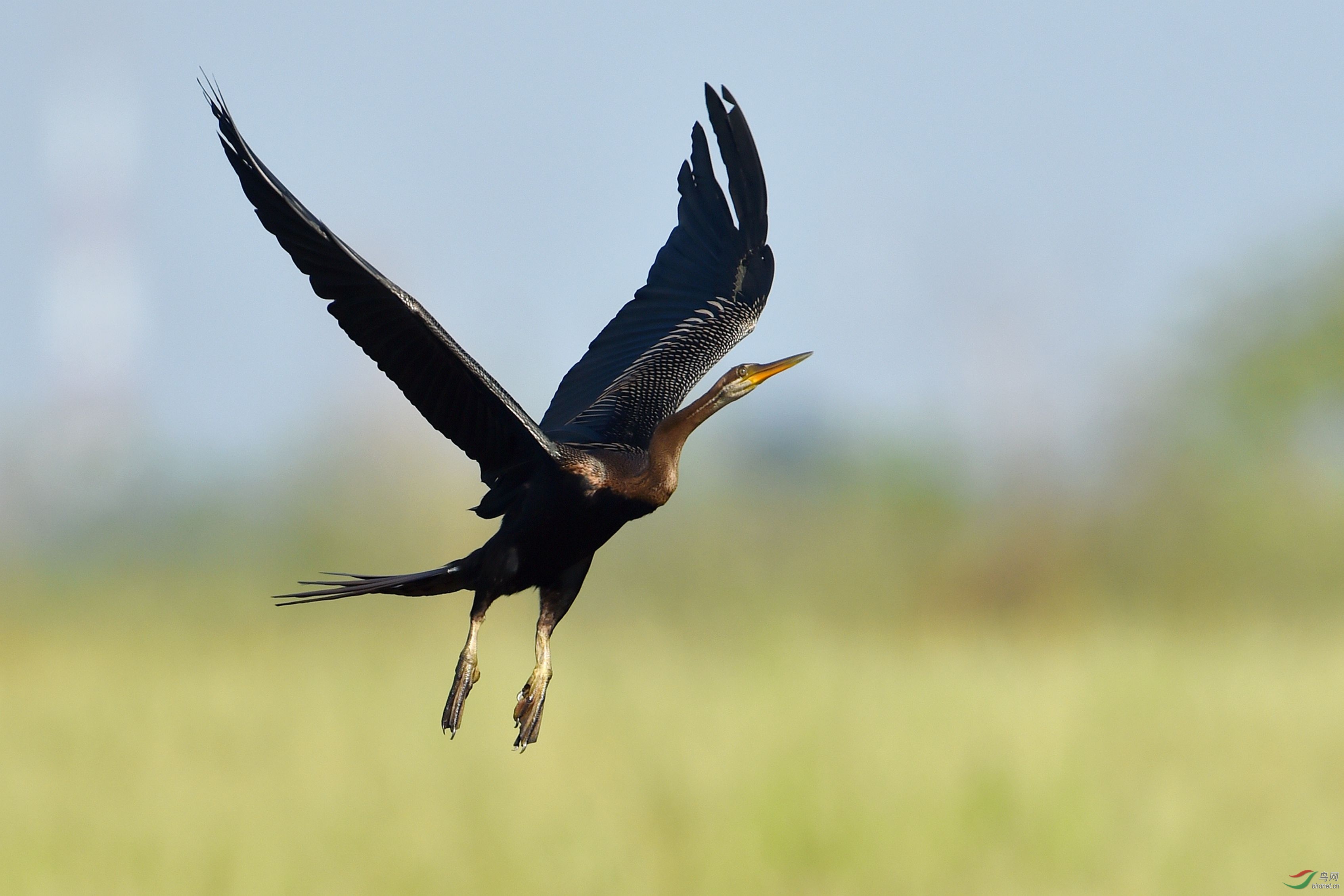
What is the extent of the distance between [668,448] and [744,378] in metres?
0.46

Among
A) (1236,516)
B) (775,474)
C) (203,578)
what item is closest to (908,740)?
(203,578)

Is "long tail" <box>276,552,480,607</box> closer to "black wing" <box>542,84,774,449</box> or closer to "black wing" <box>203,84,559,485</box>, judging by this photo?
"black wing" <box>203,84,559,485</box>

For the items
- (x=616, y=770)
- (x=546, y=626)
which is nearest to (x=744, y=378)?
(x=546, y=626)

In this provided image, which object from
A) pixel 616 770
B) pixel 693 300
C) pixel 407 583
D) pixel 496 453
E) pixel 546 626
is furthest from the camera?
pixel 616 770

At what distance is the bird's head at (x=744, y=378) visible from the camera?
13.1 ft

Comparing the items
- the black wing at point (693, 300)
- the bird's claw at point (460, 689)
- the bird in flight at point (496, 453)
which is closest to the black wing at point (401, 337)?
the bird in flight at point (496, 453)

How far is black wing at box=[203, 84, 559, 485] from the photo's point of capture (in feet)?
11.3

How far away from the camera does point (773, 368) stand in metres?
4.10

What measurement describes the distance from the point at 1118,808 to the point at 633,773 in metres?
5.25

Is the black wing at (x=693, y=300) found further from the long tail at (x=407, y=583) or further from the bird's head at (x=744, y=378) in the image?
the long tail at (x=407, y=583)

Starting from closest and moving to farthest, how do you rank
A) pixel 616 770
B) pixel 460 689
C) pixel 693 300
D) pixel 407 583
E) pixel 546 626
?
pixel 460 689, pixel 407 583, pixel 546 626, pixel 693 300, pixel 616 770

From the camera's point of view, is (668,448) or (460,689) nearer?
(460,689)

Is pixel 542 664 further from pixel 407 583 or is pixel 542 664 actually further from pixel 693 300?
pixel 693 300

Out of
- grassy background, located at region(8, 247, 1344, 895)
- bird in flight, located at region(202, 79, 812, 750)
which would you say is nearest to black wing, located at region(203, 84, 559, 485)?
bird in flight, located at region(202, 79, 812, 750)
